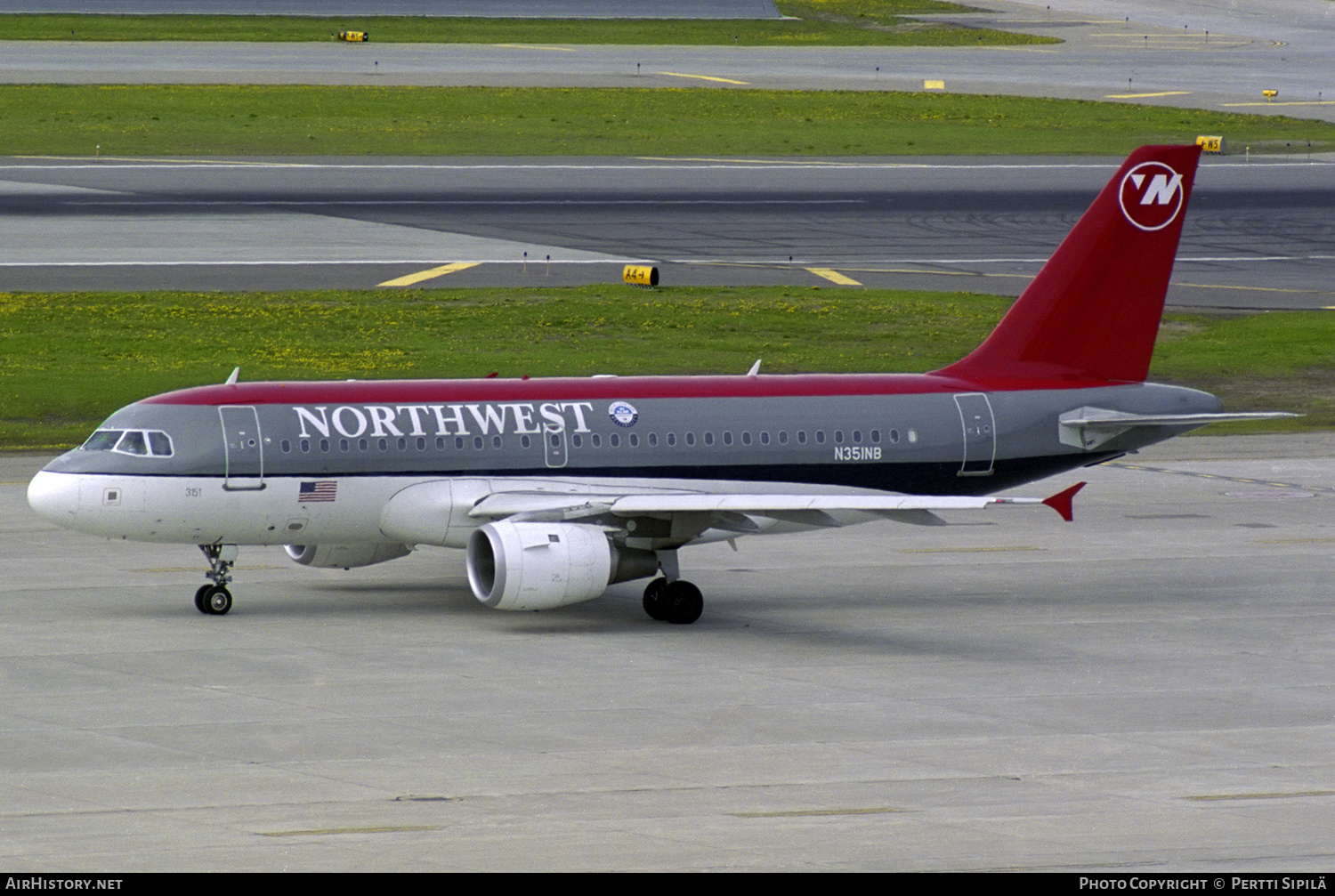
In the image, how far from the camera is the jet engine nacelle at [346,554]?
37.4 m

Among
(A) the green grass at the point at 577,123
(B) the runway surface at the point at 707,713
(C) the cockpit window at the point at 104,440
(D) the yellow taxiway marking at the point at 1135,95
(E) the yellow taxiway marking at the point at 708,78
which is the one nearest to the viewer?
(B) the runway surface at the point at 707,713

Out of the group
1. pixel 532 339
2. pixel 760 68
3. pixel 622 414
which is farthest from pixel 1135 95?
pixel 622 414

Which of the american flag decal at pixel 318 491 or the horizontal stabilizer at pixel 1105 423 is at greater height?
the horizontal stabilizer at pixel 1105 423

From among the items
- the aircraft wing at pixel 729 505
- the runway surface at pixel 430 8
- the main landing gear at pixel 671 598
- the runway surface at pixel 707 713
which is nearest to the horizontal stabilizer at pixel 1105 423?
the runway surface at pixel 707 713

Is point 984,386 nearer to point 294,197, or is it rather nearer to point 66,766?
point 66,766

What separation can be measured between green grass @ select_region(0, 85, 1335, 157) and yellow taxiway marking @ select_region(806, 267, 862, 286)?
3356cm

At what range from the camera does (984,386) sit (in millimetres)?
39594

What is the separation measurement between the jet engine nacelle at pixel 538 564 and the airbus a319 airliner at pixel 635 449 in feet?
0.14

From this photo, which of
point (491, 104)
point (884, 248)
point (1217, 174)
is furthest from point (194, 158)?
point (1217, 174)

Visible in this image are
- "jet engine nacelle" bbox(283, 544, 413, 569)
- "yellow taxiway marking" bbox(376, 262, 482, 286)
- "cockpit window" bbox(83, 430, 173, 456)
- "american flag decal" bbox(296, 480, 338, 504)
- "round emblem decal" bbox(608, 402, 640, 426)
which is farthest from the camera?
"yellow taxiway marking" bbox(376, 262, 482, 286)

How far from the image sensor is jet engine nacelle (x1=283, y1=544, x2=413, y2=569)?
123 ft

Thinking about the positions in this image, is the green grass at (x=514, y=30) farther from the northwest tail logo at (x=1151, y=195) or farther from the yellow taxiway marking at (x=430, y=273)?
the northwest tail logo at (x=1151, y=195)

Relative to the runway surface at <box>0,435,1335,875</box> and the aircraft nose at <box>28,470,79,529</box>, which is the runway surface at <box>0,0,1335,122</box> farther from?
the aircraft nose at <box>28,470,79,529</box>

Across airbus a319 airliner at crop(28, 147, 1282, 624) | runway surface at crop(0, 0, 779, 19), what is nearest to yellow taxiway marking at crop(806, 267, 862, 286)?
airbus a319 airliner at crop(28, 147, 1282, 624)
